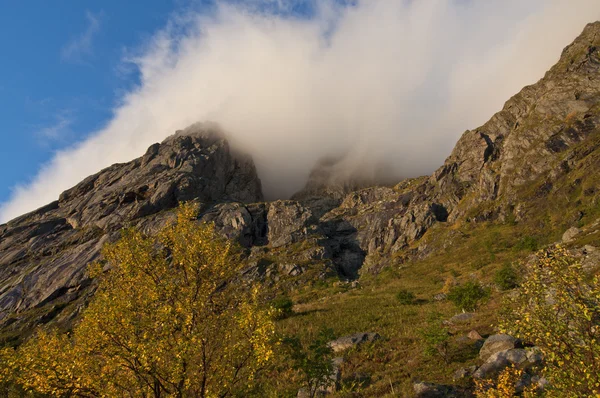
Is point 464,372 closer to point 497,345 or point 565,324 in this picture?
point 497,345

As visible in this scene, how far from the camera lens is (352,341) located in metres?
32.1

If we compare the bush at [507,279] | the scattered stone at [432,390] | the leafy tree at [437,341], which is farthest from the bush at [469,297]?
the scattered stone at [432,390]

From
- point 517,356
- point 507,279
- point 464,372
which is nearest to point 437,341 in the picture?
point 464,372

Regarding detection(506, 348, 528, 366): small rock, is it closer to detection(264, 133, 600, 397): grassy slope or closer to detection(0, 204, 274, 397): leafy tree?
detection(264, 133, 600, 397): grassy slope

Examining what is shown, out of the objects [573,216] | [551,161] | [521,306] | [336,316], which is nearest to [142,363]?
[521,306]

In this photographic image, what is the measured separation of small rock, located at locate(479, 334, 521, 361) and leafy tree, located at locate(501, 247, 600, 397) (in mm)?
13392

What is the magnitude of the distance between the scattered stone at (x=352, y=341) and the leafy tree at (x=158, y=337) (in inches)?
777

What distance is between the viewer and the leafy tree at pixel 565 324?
9.65 meters

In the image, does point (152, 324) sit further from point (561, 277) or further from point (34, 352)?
point (561, 277)

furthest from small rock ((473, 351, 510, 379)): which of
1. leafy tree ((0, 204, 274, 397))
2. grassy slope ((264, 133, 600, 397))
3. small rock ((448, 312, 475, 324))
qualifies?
small rock ((448, 312, 475, 324))

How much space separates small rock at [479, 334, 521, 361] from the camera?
22.3m

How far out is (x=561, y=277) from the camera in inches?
416

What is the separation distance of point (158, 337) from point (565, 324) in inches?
582

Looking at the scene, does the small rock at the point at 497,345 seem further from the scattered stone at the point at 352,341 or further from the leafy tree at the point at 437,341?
the scattered stone at the point at 352,341
